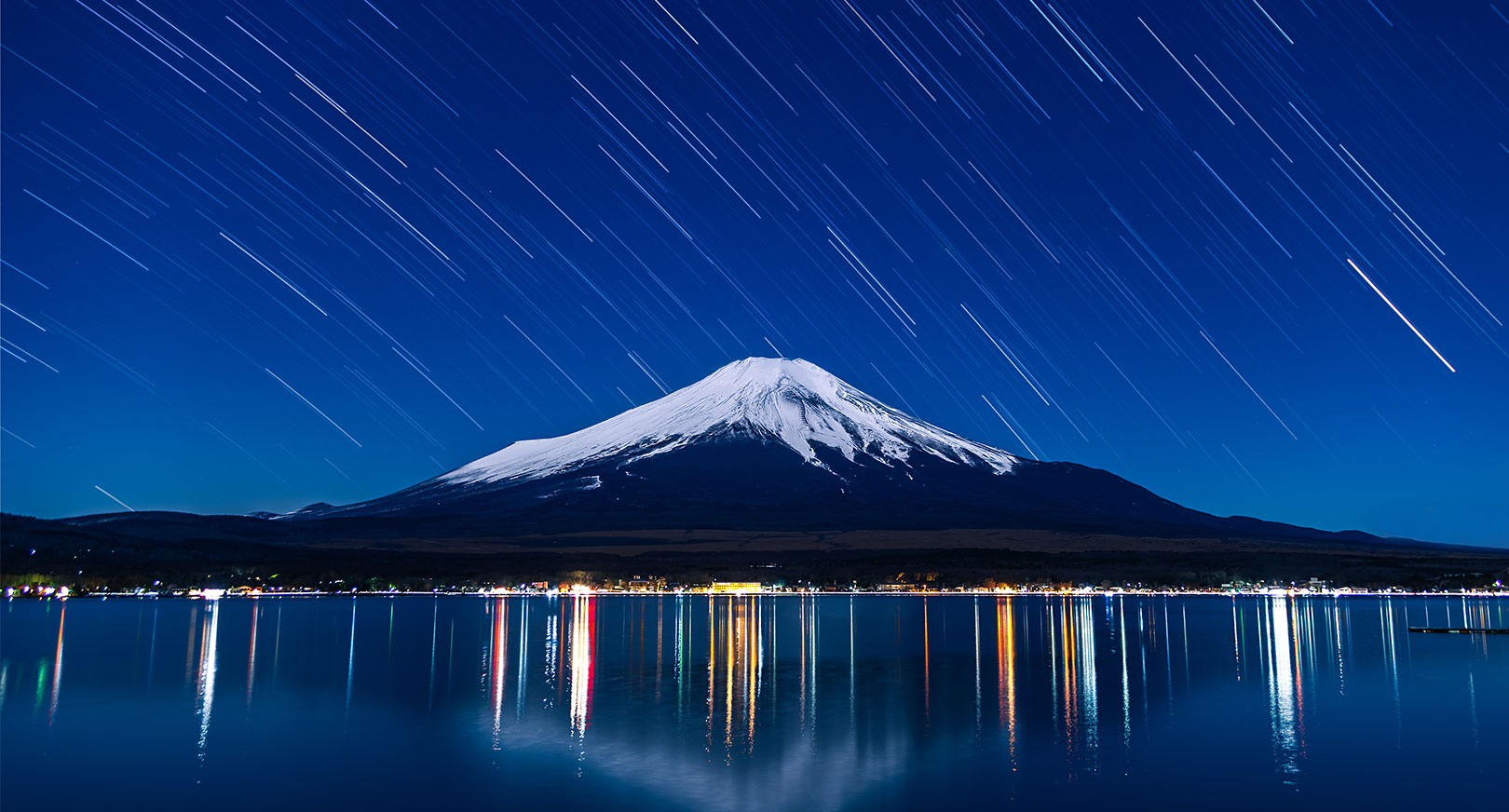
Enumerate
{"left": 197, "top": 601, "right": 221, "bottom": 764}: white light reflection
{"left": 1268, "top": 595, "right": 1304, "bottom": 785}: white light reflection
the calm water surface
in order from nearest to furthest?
the calm water surface
{"left": 1268, "top": 595, "right": 1304, "bottom": 785}: white light reflection
{"left": 197, "top": 601, "right": 221, "bottom": 764}: white light reflection

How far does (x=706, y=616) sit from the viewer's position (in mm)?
87875

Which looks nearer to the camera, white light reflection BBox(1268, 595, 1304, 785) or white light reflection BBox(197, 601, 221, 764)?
white light reflection BBox(1268, 595, 1304, 785)

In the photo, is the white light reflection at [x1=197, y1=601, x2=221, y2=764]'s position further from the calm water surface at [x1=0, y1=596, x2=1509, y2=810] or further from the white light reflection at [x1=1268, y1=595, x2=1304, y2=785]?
the white light reflection at [x1=1268, y1=595, x2=1304, y2=785]

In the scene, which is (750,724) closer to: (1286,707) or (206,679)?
(1286,707)

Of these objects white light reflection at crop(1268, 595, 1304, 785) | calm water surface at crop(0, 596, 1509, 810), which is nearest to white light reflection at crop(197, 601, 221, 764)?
calm water surface at crop(0, 596, 1509, 810)

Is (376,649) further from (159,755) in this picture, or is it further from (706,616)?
(706,616)

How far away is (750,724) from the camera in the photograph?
25.1 meters

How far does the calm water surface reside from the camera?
18.1 meters

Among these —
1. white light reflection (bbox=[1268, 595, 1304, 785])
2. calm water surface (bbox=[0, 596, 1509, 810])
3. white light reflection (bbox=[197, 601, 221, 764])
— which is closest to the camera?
calm water surface (bbox=[0, 596, 1509, 810])

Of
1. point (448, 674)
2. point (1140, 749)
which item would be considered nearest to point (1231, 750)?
point (1140, 749)

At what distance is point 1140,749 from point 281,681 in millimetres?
25515

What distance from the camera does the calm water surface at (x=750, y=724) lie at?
59.3 ft

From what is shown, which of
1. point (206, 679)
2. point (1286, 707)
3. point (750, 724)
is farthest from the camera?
point (206, 679)

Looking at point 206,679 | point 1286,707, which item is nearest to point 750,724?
point 1286,707
